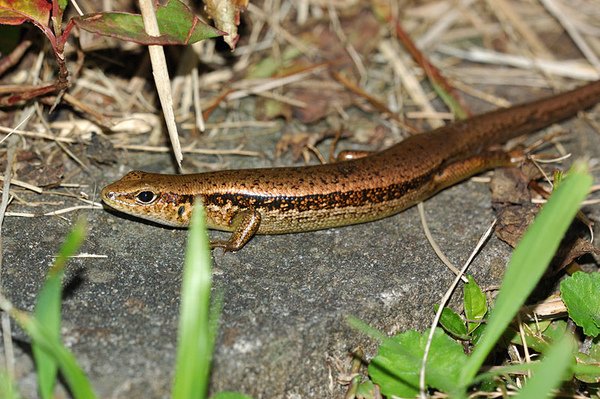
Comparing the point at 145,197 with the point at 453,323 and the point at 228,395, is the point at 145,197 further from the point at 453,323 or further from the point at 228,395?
the point at 453,323

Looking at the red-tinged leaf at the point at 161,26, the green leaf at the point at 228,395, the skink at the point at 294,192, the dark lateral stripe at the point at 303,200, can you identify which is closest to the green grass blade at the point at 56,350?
the green leaf at the point at 228,395

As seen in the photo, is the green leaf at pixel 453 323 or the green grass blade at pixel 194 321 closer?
the green grass blade at pixel 194 321

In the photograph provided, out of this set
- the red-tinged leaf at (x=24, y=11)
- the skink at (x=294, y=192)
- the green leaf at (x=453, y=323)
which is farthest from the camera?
the skink at (x=294, y=192)

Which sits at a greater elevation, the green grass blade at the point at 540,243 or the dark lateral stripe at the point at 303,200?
the dark lateral stripe at the point at 303,200

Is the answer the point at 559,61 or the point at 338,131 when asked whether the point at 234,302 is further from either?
the point at 559,61

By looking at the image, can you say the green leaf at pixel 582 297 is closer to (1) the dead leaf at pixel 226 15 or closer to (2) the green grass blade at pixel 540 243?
(2) the green grass blade at pixel 540 243

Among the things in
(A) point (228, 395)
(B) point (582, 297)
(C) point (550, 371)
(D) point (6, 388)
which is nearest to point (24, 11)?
(D) point (6, 388)

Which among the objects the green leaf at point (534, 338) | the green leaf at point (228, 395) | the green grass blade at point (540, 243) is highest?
the green grass blade at point (540, 243)
